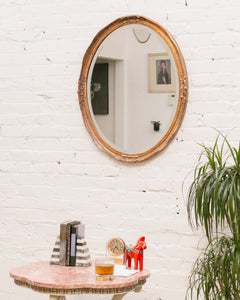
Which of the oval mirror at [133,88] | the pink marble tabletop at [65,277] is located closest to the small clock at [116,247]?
the pink marble tabletop at [65,277]

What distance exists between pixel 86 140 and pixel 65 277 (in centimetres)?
96

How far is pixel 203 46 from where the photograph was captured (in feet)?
10.6

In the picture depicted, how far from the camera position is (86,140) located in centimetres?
356

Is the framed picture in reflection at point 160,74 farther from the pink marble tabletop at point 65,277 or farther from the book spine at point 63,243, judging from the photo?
the pink marble tabletop at point 65,277

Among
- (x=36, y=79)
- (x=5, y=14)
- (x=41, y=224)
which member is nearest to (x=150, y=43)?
(x=36, y=79)

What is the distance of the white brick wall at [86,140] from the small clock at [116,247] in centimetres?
34

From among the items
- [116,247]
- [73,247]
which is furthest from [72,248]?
[116,247]

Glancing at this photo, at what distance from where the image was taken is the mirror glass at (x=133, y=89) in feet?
10.9

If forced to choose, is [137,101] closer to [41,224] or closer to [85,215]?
[85,215]

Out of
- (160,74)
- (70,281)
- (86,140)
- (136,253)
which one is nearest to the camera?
(70,281)

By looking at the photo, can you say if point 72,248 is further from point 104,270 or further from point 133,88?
point 133,88

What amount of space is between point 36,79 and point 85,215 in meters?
0.90

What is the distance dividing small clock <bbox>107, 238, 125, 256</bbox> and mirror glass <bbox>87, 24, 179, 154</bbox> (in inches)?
22.2

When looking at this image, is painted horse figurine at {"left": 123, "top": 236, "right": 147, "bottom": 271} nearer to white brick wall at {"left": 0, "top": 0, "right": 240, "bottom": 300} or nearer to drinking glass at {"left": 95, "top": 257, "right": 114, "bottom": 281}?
drinking glass at {"left": 95, "top": 257, "right": 114, "bottom": 281}
